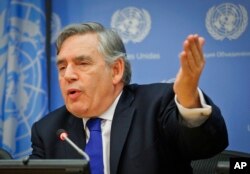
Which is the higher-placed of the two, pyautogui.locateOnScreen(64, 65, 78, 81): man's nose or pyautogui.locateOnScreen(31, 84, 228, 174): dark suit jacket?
pyautogui.locateOnScreen(64, 65, 78, 81): man's nose

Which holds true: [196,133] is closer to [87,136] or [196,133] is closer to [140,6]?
[87,136]

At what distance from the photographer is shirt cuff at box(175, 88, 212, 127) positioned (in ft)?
4.37

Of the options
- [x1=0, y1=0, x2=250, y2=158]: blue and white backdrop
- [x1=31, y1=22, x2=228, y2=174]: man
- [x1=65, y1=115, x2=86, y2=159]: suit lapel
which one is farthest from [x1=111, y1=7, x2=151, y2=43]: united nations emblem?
[x1=65, y1=115, x2=86, y2=159]: suit lapel

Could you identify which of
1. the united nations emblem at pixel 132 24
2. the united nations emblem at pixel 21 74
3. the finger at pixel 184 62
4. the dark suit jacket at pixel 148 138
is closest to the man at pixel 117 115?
the dark suit jacket at pixel 148 138

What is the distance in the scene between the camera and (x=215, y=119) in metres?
1.37

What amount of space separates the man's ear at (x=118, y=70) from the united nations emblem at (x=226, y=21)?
1.39 metres

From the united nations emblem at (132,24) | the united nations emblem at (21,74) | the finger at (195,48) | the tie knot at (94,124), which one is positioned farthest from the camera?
the united nations emblem at (132,24)

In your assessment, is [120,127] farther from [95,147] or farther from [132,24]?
[132,24]

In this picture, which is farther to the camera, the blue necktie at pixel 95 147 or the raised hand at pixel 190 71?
the blue necktie at pixel 95 147

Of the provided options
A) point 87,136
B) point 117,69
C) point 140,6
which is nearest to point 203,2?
point 140,6

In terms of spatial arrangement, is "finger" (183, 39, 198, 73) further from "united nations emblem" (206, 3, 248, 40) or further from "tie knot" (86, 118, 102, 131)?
"united nations emblem" (206, 3, 248, 40)

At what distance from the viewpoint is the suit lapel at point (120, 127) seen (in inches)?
61.8

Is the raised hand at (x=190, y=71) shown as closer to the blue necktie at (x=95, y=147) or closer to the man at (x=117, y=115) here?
the man at (x=117, y=115)

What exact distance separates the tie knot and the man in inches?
0.8
